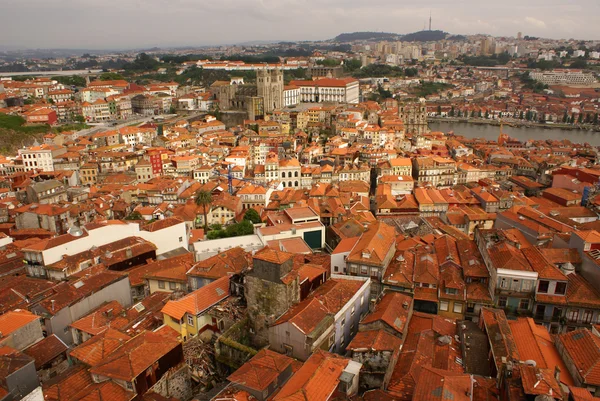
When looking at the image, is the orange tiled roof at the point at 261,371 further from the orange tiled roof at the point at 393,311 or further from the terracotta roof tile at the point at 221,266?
the terracotta roof tile at the point at 221,266

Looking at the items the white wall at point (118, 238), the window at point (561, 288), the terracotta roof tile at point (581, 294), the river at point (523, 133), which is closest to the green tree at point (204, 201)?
the white wall at point (118, 238)

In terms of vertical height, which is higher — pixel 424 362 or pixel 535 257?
pixel 535 257

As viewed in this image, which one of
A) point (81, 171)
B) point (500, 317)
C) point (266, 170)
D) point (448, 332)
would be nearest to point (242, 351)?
point (448, 332)

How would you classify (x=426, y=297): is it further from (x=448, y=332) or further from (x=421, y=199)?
(x=421, y=199)

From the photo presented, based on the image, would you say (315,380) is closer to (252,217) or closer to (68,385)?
(68,385)

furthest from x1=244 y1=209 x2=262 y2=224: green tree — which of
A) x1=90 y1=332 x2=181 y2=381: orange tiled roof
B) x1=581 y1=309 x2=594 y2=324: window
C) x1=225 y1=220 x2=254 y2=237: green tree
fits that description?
x1=581 y1=309 x2=594 y2=324: window

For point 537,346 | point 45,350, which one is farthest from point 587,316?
point 45,350

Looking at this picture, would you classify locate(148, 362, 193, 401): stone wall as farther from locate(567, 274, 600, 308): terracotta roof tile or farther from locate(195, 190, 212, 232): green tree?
locate(195, 190, 212, 232): green tree
